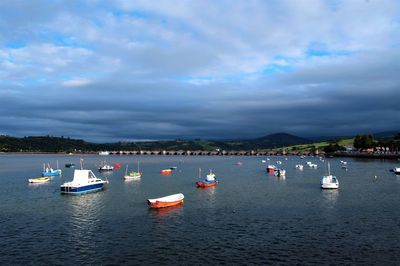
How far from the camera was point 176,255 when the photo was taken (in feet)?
152

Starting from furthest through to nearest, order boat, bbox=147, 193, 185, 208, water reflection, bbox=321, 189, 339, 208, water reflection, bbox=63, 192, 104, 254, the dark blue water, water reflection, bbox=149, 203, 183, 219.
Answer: water reflection, bbox=321, 189, 339, 208
boat, bbox=147, 193, 185, 208
water reflection, bbox=149, 203, 183, 219
water reflection, bbox=63, 192, 104, 254
the dark blue water

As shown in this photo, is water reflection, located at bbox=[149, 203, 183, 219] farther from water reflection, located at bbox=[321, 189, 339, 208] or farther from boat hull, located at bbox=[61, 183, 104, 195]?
boat hull, located at bbox=[61, 183, 104, 195]

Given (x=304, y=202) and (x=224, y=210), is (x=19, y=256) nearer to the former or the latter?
(x=224, y=210)

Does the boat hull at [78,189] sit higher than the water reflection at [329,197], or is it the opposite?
the boat hull at [78,189]

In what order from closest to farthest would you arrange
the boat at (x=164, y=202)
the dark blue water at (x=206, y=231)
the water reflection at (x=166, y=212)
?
the dark blue water at (x=206, y=231) < the water reflection at (x=166, y=212) < the boat at (x=164, y=202)

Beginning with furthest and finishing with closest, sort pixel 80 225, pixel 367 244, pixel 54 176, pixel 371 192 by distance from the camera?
pixel 54 176, pixel 371 192, pixel 80 225, pixel 367 244

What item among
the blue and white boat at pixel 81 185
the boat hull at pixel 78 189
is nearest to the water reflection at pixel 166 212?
the boat hull at pixel 78 189

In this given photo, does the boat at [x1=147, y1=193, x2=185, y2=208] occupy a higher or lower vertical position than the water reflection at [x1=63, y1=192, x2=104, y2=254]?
higher

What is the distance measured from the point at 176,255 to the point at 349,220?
1328 inches

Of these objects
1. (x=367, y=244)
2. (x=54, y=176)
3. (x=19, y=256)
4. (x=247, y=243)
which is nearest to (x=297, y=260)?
(x=247, y=243)

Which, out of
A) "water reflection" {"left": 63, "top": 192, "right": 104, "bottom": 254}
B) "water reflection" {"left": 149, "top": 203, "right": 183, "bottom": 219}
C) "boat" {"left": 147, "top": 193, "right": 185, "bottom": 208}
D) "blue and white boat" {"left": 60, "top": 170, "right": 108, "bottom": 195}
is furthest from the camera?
"blue and white boat" {"left": 60, "top": 170, "right": 108, "bottom": 195}

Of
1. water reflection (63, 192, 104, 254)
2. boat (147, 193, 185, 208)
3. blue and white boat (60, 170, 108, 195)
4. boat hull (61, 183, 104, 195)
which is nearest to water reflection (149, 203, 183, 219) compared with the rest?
boat (147, 193, 185, 208)

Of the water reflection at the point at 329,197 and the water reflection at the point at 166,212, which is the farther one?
the water reflection at the point at 329,197

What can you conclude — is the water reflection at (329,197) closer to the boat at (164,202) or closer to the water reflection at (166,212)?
the water reflection at (166,212)
